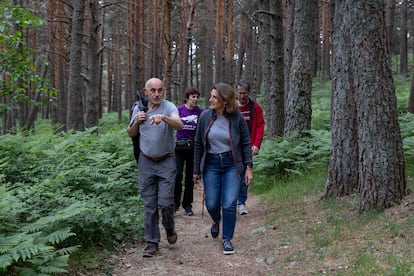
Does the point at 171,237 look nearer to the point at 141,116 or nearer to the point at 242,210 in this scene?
the point at 141,116

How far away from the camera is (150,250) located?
5.38 m

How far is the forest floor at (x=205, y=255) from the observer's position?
16.3ft

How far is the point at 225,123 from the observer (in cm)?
562

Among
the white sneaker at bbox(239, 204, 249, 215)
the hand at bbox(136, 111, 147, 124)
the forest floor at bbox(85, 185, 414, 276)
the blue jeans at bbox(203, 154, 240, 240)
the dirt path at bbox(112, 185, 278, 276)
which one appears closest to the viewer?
the forest floor at bbox(85, 185, 414, 276)

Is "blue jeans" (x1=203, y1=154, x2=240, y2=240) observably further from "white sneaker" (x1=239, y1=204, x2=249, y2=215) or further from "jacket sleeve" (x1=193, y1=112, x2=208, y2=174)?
"white sneaker" (x1=239, y1=204, x2=249, y2=215)

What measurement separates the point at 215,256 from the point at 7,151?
4.84m

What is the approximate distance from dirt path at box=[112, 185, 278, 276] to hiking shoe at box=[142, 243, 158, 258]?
0.06 m

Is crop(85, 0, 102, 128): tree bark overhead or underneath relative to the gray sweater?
overhead

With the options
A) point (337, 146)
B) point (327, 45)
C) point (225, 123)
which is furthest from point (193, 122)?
point (327, 45)

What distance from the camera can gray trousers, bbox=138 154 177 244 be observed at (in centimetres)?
541

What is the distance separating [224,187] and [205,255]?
36.7 inches

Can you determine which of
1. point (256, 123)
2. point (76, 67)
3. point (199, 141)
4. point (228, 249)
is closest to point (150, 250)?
point (228, 249)

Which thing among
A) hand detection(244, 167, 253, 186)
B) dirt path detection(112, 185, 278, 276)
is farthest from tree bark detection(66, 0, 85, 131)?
hand detection(244, 167, 253, 186)

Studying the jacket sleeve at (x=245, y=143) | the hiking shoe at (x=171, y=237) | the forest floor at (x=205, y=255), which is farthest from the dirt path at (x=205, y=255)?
the jacket sleeve at (x=245, y=143)
